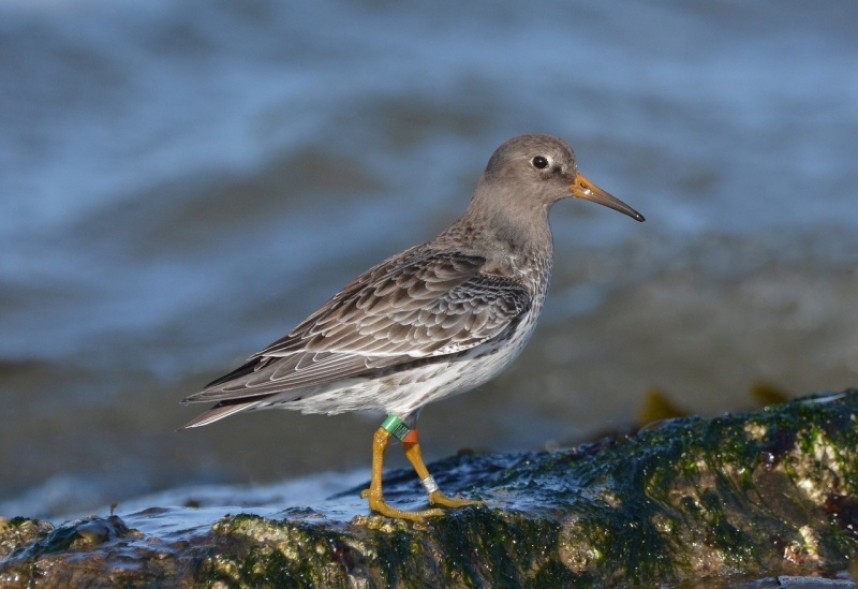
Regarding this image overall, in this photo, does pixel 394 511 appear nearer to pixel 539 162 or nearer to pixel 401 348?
pixel 401 348

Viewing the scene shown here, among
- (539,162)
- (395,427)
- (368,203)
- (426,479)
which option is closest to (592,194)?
(539,162)

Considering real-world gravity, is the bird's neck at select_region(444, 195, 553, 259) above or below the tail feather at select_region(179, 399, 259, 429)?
above

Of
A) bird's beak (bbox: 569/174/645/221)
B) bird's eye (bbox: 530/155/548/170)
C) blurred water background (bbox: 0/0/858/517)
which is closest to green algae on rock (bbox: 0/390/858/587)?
bird's beak (bbox: 569/174/645/221)

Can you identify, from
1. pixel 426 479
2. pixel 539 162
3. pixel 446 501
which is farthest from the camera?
pixel 539 162

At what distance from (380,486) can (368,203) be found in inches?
322

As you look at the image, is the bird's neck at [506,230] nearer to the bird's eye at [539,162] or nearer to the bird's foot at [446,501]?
the bird's eye at [539,162]

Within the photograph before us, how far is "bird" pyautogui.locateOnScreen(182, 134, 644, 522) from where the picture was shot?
598cm

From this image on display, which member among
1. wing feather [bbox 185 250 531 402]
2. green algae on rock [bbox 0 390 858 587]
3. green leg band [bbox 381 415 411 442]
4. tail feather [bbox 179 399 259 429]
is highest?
wing feather [bbox 185 250 531 402]

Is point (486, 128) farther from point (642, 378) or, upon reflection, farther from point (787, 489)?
point (787, 489)

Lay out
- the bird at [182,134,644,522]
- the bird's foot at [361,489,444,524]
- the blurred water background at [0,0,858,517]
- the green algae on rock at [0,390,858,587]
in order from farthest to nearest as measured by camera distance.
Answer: the blurred water background at [0,0,858,517]
the bird at [182,134,644,522]
the bird's foot at [361,489,444,524]
the green algae on rock at [0,390,858,587]

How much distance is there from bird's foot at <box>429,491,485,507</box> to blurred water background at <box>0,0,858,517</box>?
178 cm

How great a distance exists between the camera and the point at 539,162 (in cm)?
739

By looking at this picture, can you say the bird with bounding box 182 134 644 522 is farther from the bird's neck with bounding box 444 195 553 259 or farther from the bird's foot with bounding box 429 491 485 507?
the bird's neck with bounding box 444 195 553 259

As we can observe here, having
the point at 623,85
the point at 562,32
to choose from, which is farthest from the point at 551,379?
the point at 562,32
